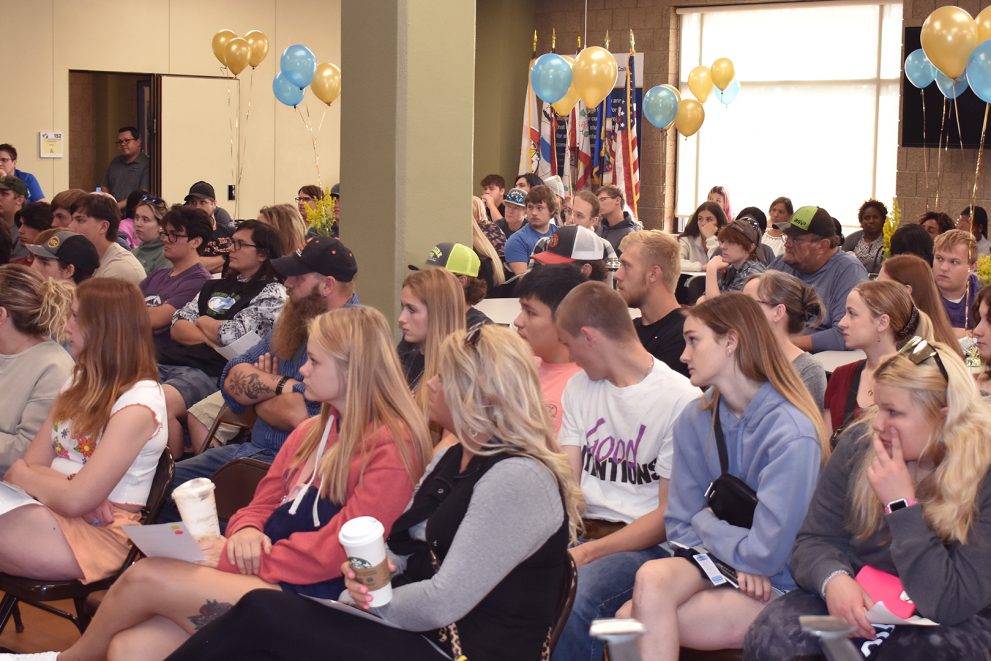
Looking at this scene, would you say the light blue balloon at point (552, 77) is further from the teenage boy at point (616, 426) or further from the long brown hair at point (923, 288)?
the teenage boy at point (616, 426)

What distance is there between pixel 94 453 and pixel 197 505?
0.58 meters

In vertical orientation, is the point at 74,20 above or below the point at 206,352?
above

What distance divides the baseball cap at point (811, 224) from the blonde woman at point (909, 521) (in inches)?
116

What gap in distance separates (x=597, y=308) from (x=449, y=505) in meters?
0.95

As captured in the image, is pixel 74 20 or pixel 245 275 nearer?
pixel 245 275

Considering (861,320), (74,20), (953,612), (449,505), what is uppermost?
(74,20)

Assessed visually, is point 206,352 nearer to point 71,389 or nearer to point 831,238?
point 71,389

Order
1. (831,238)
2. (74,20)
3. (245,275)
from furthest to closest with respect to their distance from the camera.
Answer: (74,20)
(831,238)
(245,275)

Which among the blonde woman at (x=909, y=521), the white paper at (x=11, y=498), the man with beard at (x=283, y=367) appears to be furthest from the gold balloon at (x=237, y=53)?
the blonde woman at (x=909, y=521)

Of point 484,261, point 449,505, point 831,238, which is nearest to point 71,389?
point 449,505

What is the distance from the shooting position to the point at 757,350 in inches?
107

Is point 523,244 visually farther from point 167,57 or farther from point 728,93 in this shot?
point 167,57

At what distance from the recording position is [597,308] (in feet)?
10.1

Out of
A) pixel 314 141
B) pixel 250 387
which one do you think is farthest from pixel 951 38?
pixel 314 141
